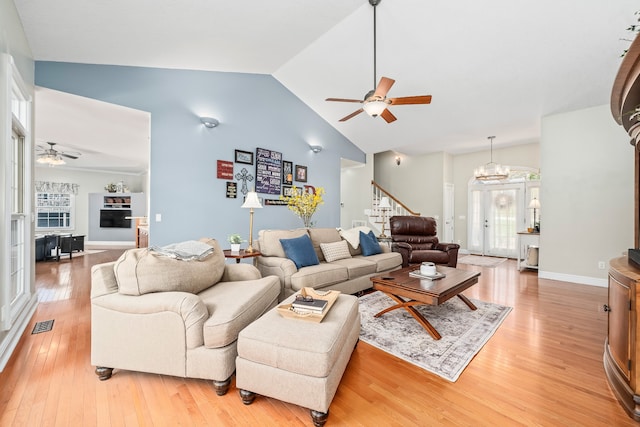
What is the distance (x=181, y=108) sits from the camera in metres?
4.45

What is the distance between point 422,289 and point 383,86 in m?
2.09

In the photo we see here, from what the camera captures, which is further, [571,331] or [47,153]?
[47,153]

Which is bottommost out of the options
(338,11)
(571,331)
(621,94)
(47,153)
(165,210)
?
(571,331)

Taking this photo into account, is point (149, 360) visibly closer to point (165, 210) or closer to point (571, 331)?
point (165, 210)

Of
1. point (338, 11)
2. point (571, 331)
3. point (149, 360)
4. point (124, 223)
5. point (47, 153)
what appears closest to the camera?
point (149, 360)

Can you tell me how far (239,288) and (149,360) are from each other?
0.78 m

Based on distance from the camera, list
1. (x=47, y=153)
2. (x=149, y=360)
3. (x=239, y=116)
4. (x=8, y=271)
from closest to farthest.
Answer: (x=149, y=360) → (x=8, y=271) → (x=239, y=116) → (x=47, y=153)

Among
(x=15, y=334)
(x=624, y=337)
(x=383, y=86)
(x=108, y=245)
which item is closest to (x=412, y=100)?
(x=383, y=86)

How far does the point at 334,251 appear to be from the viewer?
4.03 m

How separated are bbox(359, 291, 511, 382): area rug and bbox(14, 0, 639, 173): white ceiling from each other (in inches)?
131

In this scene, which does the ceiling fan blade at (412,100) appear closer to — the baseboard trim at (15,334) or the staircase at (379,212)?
the baseboard trim at (15,334)

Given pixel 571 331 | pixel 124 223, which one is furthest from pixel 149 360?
pixel 124 223

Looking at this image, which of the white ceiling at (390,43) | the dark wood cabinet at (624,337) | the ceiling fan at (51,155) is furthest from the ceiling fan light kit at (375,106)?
the ceiling fan at (51,155)

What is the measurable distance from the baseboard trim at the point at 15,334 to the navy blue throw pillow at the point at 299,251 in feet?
8.07
